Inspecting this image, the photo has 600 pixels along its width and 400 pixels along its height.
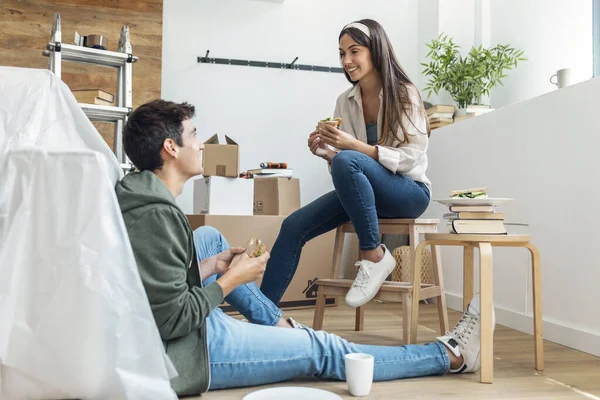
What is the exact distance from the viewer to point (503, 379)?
1.63 m

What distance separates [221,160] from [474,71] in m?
1.49

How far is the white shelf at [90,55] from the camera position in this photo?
8.94 feet

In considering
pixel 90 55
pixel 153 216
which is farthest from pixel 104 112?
pixel 153 216

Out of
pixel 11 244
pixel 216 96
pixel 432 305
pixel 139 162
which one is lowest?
pixel 432 305

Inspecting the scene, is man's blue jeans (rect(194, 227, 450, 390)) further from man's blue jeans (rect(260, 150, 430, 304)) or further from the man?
man's blue jeans (rect(260, 150, 430, 304))

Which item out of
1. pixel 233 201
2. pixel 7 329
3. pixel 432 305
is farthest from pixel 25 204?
pixel 432 305

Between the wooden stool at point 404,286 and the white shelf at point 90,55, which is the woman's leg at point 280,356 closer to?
the wooden stool at point 404,286

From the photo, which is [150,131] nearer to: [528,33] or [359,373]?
[359,373]

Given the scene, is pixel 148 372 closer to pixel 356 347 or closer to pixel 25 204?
pixel 25 204

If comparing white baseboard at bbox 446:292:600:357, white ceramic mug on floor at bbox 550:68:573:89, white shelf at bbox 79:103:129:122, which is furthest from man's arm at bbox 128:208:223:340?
white ceramic mug on floor at bbox 550:68:573:89

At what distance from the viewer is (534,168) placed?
7.95ft

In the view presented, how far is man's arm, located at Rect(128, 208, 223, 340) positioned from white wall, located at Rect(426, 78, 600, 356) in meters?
1.57

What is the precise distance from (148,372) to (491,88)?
9.28 feet

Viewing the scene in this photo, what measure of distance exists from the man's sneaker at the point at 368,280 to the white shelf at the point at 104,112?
5.13 ft
